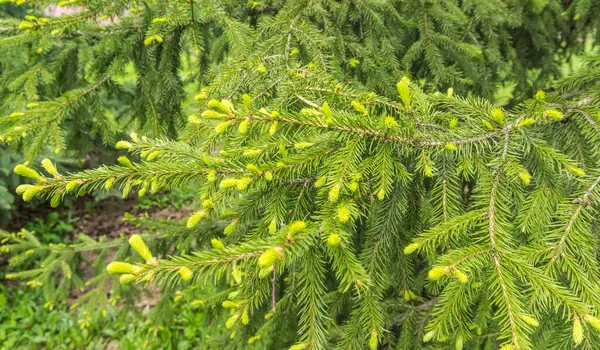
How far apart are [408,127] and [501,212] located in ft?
1.27

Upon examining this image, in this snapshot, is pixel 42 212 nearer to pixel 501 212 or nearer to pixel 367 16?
pixel 367 16

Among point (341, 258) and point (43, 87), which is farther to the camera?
point (43, 87)

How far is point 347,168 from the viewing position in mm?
1179

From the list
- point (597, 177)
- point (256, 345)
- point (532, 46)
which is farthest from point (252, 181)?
point (532, 46)

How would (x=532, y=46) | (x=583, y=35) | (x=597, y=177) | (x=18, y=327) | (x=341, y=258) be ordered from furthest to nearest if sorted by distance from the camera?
(x=18, y=327)
(x=532, y=46)
(x=583, y=35)
(x=597, y=177)
(x=341, y=258)

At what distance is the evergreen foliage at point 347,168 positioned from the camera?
3.59 feet

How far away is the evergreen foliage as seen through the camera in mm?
1094

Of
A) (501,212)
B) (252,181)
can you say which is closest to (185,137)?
(252,181)

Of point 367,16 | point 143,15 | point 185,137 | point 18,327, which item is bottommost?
point 18,327

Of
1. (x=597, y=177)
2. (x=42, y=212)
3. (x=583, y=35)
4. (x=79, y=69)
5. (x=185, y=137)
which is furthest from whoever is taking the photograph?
(x=42, y=212)

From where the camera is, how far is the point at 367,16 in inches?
89.0

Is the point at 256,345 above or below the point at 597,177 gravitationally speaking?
below

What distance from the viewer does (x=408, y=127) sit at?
123cm

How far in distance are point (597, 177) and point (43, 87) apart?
9.91 ft
